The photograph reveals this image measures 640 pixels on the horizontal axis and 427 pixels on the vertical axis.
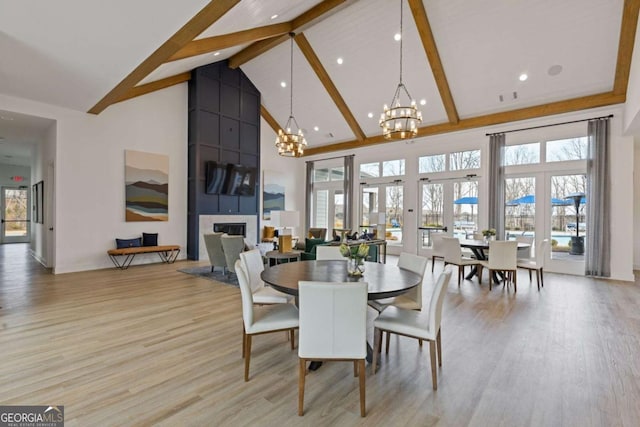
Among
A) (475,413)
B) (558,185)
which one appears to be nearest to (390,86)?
(558,185)

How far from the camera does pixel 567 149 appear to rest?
22.8ft

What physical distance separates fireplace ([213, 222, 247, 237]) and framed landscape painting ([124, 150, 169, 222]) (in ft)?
4.39

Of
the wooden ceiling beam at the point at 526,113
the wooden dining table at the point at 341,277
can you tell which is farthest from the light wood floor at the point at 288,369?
the wooden ceiling beam at the point at 526,113

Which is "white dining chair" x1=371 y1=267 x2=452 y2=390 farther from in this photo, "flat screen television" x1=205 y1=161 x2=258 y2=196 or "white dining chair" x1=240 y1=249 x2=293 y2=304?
"flat screen television" x1=205 y1=161 x2=258 y2=196

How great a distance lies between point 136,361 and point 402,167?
8695 millimetres

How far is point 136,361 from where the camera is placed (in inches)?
110

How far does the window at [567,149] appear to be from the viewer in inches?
268

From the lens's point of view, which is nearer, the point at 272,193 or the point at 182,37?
the point at 182,37

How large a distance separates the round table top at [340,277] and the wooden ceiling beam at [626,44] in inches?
238

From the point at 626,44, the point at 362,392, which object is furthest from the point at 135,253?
the point at 626,44

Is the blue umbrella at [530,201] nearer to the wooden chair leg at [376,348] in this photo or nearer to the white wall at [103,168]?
the wooden chair leg at [376,348]

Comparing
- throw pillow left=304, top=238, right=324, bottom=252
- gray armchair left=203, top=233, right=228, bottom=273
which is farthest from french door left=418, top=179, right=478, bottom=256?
gray armchair left=203, top=233, right=228, bottom=273

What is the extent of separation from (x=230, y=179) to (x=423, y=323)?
766cm

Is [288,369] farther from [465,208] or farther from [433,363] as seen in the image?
[465,208]
